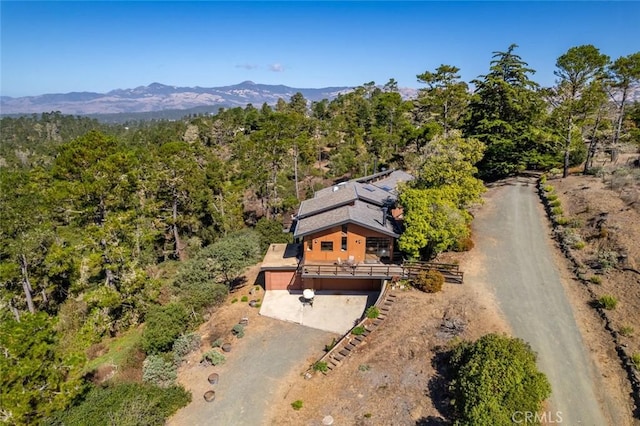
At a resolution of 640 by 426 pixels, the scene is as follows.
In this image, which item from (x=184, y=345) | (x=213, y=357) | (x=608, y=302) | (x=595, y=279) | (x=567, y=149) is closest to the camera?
(x=608, y=302)

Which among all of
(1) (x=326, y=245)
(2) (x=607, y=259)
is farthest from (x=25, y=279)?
(2) (x=607, y=259)

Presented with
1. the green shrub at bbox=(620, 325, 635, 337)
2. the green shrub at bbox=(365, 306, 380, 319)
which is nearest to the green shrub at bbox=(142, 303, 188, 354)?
the green shrub at bbox=(365, 306, 380, 319)

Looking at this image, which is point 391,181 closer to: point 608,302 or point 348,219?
point 348,219

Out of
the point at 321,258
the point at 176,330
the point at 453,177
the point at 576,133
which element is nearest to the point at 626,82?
the point at 576,133

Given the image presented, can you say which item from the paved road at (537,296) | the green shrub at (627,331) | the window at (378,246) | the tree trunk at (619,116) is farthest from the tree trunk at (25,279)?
the tree trunk at (619,116)

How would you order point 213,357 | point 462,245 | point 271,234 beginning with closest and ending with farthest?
point 213,357 → point 462,245 → point 271,234

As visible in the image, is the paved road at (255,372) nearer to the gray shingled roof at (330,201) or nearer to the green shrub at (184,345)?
the green shrub at (184,345)
